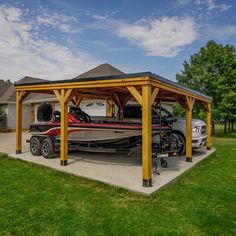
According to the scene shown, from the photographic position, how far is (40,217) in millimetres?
4156

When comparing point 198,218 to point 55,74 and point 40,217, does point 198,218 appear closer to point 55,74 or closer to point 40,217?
point 40,217

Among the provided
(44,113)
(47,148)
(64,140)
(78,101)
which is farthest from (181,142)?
(44,113)

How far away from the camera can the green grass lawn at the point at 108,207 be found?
12.5ft

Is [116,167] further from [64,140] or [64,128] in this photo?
[64,128]

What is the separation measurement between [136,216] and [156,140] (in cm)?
399

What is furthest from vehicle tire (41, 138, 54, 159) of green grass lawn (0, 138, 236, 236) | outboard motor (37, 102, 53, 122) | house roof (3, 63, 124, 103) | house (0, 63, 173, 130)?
house (0, 63, 173, 130)

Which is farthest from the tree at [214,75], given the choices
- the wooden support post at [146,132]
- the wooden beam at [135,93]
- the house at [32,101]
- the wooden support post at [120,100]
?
the wooden support post at [146,132]

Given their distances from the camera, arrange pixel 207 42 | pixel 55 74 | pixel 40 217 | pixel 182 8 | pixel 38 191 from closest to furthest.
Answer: pixel 40 217 → pixel 38 191 → pixel 182 8 → pixel 207 42 → pixel 55 74

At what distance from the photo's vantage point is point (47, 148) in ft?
29.5

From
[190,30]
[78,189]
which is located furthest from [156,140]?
[190,30]

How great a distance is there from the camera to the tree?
72.0 ft

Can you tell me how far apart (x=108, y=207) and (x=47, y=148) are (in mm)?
4929

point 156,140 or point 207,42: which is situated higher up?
point 207,42

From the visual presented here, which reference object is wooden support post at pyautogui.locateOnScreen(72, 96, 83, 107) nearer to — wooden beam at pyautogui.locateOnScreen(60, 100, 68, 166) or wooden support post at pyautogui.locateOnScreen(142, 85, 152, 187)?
wooden beam at pyautogui.locateOnScreen(60, 100, 68, 166)
